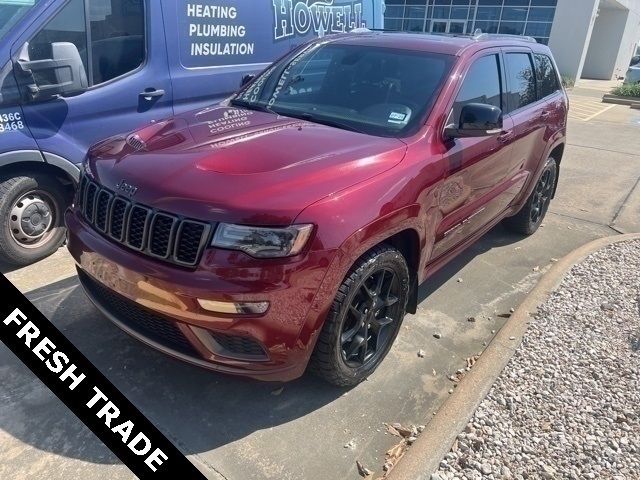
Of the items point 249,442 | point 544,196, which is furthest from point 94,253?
point 544,196

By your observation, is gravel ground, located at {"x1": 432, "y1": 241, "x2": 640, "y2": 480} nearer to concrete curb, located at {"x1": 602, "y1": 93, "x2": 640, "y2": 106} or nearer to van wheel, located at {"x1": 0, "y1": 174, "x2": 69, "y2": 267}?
van wheel, located at {"x1": 0, "y1": 174, "x2": 69, "y2": 267}

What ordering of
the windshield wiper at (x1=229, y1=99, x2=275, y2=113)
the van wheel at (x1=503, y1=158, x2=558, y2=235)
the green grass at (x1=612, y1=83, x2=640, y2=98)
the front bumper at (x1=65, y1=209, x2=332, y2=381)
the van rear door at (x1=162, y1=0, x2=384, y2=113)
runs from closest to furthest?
the front bumper at (x1=65, y1=209, x2=332, y2=381)
the windshield wiper at (x1=229, y1=99, x2=275, y2=113)
the van rear door at (x1=162, y1=0, x2=384, y2=113)
the van wheel at (x1=503, y1=158, x2=558, y2=235)
the green grass at (x1=612, y1=83, x2=640, y2=98)

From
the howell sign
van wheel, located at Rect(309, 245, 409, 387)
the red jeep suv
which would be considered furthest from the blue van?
van wheel, located at Rect(309, 245, 409, 387)

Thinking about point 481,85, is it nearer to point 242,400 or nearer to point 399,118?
point 399,118

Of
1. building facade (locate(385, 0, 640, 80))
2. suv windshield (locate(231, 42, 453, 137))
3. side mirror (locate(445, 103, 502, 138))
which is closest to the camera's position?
side mirror (locate(445, 103, 502, 138))

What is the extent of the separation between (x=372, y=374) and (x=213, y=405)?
949 mm

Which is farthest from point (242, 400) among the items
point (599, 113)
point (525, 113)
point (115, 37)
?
point (599, 113)

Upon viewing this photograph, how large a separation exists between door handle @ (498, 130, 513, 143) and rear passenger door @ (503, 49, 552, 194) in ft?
Answer: 0.35

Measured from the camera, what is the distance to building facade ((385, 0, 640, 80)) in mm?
25859

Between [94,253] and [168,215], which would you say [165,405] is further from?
[168,215]

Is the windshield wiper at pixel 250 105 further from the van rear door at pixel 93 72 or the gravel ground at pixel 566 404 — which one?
the gravel ground at pixel 566 404

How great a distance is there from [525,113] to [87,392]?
3.82 metres

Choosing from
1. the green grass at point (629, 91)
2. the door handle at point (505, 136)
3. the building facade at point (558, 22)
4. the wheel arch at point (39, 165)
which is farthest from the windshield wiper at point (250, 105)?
the building facade at point (558, 22)

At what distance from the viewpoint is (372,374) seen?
10.2 ft
